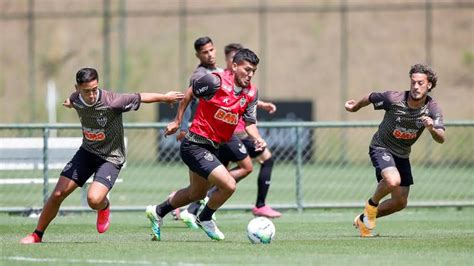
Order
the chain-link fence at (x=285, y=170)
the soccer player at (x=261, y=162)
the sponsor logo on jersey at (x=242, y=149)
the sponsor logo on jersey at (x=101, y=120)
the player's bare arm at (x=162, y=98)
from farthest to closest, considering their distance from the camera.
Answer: the chain-link fence at (x=285, y=170), the soccer player at (x=261, y=162), the sponsor logo on jersey at (x=242, y=149), the sponsor logo on jersey at (x=101, y=120), the player's bare arm at (x=162, y=98)

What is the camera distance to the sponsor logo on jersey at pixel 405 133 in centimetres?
1276

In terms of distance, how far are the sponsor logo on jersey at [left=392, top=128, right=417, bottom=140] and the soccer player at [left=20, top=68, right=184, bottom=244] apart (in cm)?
246

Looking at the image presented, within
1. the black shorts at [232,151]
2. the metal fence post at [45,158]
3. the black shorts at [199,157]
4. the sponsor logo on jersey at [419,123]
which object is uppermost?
the sponsor logo on jersey at [419,123]

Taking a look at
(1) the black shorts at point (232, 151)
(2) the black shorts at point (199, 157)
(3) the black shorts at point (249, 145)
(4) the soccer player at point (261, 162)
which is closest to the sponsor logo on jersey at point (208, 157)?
(2) the black shorts at point (199, 157)

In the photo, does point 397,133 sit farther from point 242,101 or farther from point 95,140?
point 95,140

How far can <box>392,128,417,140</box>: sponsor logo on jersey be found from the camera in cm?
1276

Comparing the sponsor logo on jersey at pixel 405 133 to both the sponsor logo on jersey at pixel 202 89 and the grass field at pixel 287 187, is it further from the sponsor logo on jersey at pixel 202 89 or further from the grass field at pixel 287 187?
the grass field at pixel 287 187

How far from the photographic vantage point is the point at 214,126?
12.1m

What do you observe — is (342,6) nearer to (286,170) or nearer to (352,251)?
(286,170)

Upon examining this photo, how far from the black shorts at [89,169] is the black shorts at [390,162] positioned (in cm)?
284

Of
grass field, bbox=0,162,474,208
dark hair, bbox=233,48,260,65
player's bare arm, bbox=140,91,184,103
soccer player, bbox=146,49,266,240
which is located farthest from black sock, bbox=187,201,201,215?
dark hair, bbox=233,48,260,65

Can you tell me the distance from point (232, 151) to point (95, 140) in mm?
3045

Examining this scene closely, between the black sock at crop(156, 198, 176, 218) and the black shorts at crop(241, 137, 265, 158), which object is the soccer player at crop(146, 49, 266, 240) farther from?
the black shorts at crop(241, 137, 265, 158)

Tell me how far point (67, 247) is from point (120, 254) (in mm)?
898
